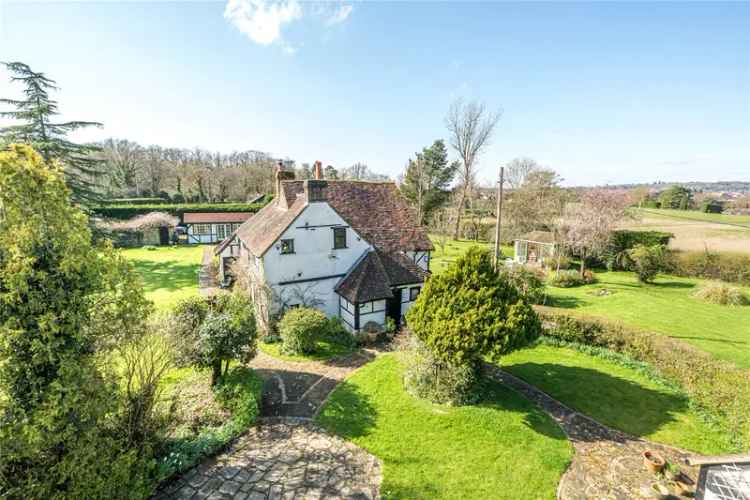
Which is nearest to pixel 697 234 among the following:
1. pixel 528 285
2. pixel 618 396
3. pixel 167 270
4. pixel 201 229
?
pixel 528 285

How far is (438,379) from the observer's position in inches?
470

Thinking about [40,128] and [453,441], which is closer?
[453,441]

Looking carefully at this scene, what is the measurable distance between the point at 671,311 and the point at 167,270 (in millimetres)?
38643

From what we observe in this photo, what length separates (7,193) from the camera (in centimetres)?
562

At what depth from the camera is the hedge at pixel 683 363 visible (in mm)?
10704

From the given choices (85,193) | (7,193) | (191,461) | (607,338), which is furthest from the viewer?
(85,193)

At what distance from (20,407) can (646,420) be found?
16331 mm

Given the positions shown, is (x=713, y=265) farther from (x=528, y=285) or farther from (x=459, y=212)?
(x=459, y=212)

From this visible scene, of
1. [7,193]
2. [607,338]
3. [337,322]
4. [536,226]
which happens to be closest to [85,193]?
[337,322]

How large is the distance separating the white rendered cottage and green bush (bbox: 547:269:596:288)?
13.3 metres

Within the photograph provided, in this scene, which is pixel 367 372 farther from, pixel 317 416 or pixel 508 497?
pixel 508 497

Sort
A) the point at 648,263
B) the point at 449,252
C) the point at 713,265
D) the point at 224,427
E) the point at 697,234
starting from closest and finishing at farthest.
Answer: the point at 224,427, the point at 648,263, the point at 713,265, the point at 697,234, the point at 449,252

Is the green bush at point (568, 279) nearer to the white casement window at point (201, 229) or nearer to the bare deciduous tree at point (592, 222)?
the bare deciduous tree at point (592, 222)

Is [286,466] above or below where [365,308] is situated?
below
